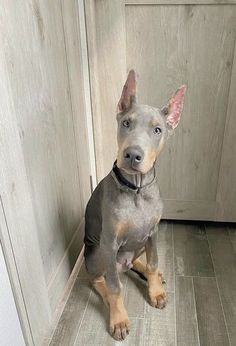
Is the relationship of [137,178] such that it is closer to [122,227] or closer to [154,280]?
[122,227]

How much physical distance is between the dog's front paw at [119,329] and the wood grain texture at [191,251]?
0.46m

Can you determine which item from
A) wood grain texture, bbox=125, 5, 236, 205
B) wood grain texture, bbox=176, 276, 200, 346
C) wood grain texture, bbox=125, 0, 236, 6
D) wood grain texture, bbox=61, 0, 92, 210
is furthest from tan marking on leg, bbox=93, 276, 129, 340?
wood grain texture, bbox=125, 0, 236, 6

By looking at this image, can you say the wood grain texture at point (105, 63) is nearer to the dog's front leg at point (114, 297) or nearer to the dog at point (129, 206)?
the dog at point (129, 206)

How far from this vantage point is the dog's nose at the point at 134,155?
105 cm

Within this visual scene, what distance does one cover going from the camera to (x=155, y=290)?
1.55 m

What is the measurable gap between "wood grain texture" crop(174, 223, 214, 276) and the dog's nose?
0.94 meters

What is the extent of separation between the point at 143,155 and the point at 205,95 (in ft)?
2.78

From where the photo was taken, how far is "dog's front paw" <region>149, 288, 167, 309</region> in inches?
60.0

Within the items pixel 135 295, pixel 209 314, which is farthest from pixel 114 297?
pixel 209 314

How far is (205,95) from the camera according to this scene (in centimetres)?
172

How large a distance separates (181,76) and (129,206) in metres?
0.83

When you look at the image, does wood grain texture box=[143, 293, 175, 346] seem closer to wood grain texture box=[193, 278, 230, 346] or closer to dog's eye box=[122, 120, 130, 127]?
wood grain texture box=[193, 278, 230, 346]

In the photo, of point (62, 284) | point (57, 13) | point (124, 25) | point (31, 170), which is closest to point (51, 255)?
point (62, 284)

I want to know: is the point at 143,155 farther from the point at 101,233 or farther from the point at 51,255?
the point at 51,255
